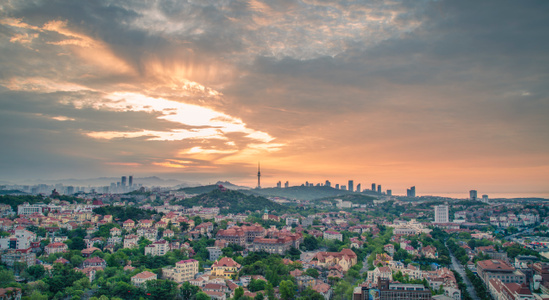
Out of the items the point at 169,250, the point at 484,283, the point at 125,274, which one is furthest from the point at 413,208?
the point at 125,274

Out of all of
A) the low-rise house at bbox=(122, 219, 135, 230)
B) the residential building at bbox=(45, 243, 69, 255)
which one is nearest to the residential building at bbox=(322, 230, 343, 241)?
the low-rise house at bbox=(122, 219, 135, 230)

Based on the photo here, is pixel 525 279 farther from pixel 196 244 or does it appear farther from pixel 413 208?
pixel 413 208

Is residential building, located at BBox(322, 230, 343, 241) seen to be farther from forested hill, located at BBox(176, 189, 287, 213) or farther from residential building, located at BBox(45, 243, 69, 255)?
forested hill, located at BBox(176, 189, 287, 213)

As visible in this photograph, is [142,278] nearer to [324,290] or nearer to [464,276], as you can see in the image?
[324,290]

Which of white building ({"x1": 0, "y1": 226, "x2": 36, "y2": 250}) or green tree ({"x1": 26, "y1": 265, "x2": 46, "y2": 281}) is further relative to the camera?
white building ({"x1": 0, "y1": 226, "x2": 36, "y2": 250})

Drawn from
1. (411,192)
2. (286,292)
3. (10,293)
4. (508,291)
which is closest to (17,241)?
(10,293)

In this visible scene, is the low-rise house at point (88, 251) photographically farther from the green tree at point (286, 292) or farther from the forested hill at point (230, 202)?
the forested hill at point (230, 202)
